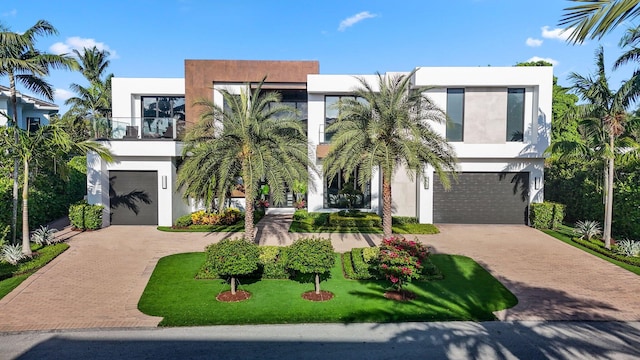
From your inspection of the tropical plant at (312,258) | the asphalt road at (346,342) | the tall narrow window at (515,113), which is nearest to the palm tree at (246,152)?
the tropical plant at (312,258)

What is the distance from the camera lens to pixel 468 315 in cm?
983

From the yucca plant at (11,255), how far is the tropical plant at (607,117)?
21.2 metres

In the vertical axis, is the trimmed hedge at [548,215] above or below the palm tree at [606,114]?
below

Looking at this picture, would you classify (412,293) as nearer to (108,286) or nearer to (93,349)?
(93,349)

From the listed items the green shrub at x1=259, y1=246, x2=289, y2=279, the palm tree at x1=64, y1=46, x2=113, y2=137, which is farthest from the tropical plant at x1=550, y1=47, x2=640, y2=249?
the palm tree at x1=64, y1=46, x2=113, y2=137

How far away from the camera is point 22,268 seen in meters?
12.6

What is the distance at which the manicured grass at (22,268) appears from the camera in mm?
11531

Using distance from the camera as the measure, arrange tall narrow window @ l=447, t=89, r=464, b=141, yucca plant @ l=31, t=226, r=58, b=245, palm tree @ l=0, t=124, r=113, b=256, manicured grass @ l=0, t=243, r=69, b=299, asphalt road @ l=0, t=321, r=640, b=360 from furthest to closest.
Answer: tall narrow window @ l=447, t=89, r=464, b=141
yucca plant @ l=31, t=226, r=58, b=245
palm tree @ l=0, t=124, r=113, b=256
manicured grass @ l=0, t=243, r=69, b=299
asphalt road @ l=0, t=321, r=640, b=360

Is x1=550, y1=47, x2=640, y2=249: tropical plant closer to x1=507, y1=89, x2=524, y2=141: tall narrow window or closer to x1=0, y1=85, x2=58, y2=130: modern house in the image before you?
x1=507, y1=89, x2=524, y2=141: tall narrow window

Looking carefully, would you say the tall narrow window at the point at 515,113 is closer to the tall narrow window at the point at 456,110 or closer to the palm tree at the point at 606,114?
the tall narrow window at the point at 456,110

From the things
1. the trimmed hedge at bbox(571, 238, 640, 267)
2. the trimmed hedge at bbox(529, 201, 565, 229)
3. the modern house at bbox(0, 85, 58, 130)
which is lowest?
the trimmed hedge at bbox(571, 238, 640, 267)

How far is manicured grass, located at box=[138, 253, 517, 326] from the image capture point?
9656 mm

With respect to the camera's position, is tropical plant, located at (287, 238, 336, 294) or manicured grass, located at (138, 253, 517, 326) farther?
tropical plant, located at (287, 238, 336, 294)

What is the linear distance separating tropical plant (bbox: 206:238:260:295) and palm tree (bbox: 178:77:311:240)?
2.24 metres
